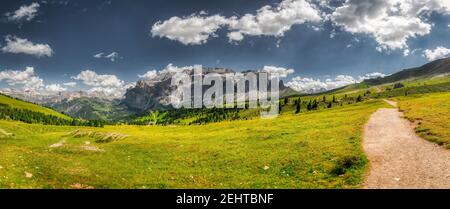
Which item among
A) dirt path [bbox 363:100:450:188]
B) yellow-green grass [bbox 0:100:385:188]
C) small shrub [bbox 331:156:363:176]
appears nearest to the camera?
dirt path [bbox 363:100:450:188]

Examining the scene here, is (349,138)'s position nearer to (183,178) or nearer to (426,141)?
(426,141)

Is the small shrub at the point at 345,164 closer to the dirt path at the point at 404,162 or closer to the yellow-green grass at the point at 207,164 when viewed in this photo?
the yellow-green grass at the point at 207,164

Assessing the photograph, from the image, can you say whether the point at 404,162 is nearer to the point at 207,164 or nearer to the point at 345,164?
the point at 345,164

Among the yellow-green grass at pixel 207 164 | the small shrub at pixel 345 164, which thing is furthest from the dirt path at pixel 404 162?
the yellow-green grass at pixel 207 164

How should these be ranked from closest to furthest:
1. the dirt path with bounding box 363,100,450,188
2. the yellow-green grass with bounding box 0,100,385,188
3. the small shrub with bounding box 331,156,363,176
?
1. the dirt path with bounding box 363,100,450,188
2. the yellow-green grass with bounding box 0,100,385,188
3. the small shrub with bounding box 331,156,363,176

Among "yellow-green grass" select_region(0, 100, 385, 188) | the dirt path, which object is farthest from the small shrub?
the dirt path

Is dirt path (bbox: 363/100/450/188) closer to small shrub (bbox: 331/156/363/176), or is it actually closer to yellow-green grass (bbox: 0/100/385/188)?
small shrub (bbox: 331/156/363/176)

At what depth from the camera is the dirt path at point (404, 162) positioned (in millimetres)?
24531

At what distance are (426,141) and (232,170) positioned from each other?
2256 cm

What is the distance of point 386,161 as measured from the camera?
30656 mm

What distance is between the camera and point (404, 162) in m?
30.0

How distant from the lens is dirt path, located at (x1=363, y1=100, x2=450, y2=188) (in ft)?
80.5
